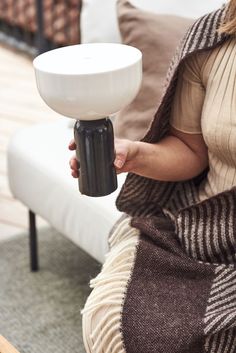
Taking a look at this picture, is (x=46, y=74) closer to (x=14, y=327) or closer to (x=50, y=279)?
(x=14, y=327)

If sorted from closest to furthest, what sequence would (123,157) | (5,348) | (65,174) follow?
(5,348) → (123,157) → (65,174)

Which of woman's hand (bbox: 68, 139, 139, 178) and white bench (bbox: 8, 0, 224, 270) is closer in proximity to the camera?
woman's hand (bbox: 68, 139, 139, 178)

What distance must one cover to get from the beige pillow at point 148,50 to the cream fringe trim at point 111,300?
34 cm

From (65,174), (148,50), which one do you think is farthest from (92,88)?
(65,174)

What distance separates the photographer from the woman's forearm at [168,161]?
1.12 meters

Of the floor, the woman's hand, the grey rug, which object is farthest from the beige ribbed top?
the floor

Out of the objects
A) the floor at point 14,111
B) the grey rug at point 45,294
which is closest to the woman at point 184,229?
the grey rug at point 45,294

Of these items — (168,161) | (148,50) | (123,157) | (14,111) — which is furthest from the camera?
(14,111)

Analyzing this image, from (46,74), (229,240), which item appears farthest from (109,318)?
(46,74)

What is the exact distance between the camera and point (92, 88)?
0.82 metres

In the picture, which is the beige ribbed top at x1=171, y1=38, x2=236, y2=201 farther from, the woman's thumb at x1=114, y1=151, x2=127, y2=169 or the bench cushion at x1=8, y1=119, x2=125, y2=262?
the bench cushion at x1=8, y1=119, x2=125, y2=262

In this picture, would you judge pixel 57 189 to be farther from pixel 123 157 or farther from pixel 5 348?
pixel 5 348

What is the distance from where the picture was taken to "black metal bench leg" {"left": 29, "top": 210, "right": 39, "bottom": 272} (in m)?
1.78

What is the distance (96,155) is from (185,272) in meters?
0.26
